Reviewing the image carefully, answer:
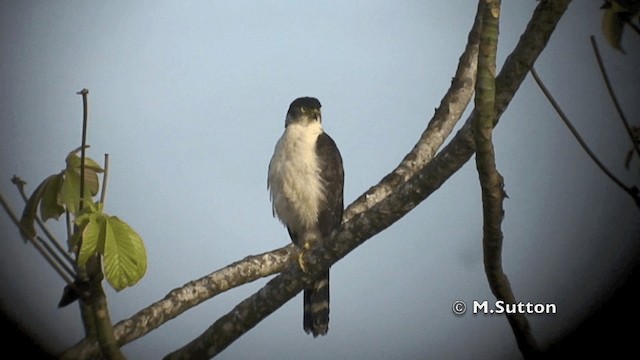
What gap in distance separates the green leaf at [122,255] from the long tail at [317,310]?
1366 millimetres

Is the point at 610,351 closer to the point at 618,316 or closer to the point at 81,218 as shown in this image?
the point at 618,316

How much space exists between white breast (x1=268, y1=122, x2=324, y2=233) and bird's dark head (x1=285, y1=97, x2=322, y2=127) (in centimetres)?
2

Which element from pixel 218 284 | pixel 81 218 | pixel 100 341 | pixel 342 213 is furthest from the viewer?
pixel 342 213

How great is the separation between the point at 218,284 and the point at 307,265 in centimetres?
49

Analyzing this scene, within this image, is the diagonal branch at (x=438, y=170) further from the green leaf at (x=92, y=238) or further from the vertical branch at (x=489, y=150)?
the green leaf at (x=92, y=238)

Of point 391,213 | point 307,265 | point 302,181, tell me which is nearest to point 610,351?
point 391,213

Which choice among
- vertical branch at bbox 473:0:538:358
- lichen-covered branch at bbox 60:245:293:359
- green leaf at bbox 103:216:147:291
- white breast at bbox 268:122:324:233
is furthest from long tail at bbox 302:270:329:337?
green leaf at bbox 103:216:147:291

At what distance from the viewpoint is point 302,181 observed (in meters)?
3.32

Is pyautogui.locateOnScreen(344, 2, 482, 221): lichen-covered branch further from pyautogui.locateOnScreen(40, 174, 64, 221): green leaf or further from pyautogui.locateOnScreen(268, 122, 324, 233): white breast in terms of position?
pyautogui.locateOnScreen(40, 174, 64, 221): green leaf

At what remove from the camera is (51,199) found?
1972 millimetres

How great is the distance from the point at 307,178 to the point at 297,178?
0.15ft

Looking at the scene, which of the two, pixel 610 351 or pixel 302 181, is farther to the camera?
pixel 302 181

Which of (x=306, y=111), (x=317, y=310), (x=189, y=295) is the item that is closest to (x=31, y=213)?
(x=189, y=295)

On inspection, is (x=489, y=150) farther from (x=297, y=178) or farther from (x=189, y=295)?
(x=297, y=178)
